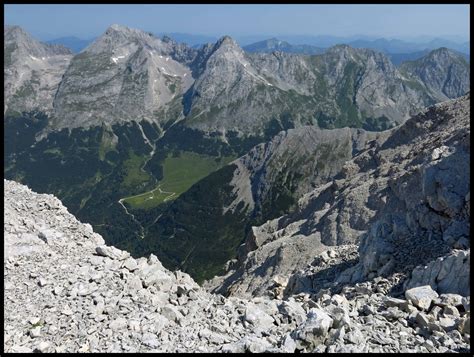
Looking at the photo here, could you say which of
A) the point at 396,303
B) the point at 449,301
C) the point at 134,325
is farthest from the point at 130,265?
the point at 449,301

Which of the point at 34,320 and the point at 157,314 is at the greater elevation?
the point at 34,320

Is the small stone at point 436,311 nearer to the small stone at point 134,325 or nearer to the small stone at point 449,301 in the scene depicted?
the small stone at point 449,301

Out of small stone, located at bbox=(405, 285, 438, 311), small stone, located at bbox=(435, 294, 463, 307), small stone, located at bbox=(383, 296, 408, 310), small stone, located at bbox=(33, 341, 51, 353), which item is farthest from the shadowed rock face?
small stone, located at bbox=(33, 341, 51, 353)

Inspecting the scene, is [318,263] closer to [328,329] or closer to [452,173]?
[452,173]

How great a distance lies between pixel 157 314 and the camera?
21.9 meters

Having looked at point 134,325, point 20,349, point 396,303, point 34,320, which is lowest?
point 396,303

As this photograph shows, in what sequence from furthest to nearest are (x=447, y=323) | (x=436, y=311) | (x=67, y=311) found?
(x=436, y=311) < (x=67, y=311) < (x=447, y=323)

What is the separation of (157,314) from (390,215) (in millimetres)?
29964

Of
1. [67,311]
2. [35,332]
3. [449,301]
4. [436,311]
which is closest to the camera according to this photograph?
[35,332]

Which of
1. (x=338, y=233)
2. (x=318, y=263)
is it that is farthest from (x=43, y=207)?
(x=338, y=233)

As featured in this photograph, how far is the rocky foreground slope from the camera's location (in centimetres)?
1947

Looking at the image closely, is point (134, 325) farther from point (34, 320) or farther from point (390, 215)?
point (390, 215)

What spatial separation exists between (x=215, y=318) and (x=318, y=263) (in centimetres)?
2975

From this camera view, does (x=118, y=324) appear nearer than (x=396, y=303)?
Yes
